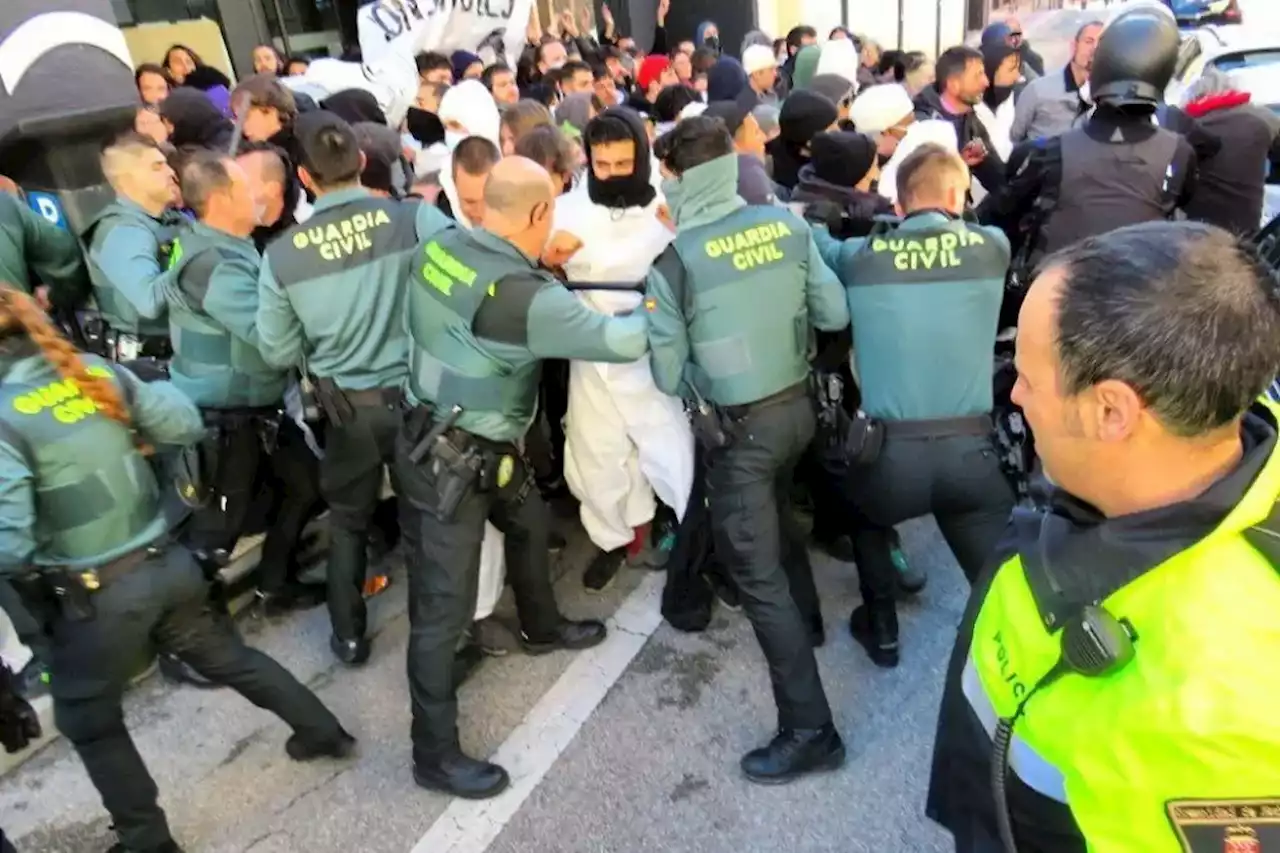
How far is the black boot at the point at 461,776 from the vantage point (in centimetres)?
277

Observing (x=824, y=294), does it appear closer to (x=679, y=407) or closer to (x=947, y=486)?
(x=947, y=486)

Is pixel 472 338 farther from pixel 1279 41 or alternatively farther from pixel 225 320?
pixel 1279 41

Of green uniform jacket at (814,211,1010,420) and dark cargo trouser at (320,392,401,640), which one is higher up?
green uniform jacket at (814,211,1010,420)

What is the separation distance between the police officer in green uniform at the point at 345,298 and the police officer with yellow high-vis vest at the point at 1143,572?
7.38 feet

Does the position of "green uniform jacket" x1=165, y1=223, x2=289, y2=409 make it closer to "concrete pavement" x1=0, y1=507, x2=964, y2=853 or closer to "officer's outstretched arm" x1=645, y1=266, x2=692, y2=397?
"concrete pavement" x1=0, y1=507, x2=964, y2=853

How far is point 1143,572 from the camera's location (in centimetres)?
100

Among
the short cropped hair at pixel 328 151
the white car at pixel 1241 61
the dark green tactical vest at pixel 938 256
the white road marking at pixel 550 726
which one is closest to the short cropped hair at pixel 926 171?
the dark green tactical vest at pixel 938 256

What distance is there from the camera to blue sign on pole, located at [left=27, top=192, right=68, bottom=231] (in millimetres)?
4379

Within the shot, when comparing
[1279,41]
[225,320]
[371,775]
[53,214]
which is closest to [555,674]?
[371,775]

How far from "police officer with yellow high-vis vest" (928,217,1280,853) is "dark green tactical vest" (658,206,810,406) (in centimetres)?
149

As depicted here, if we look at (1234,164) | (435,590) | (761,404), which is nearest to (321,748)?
(435,590)

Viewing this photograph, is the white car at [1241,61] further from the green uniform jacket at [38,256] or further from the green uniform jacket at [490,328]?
the green uniform jacket at [38,256]

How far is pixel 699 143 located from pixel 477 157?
1.20 meters

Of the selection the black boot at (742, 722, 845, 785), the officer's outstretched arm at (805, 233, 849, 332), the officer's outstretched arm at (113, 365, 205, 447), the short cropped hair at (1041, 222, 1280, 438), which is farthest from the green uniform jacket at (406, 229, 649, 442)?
the short cropped hair at (1041, 222, 1280, 438)
